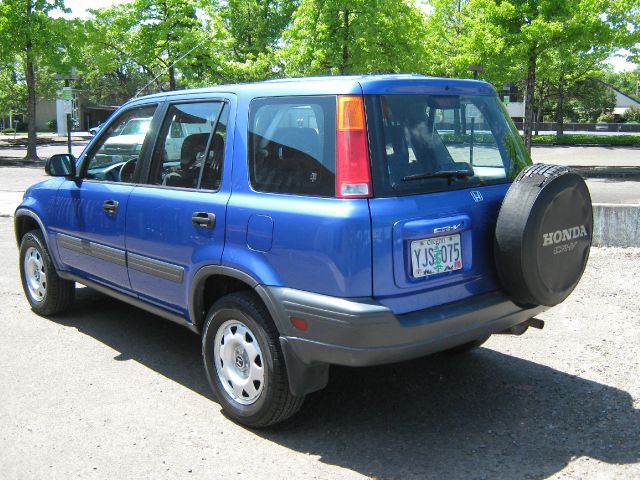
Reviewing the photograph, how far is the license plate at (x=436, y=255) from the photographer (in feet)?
10.6

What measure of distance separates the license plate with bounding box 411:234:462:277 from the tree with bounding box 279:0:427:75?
1741 centimetres

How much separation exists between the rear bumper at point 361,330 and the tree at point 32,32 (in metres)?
25.0

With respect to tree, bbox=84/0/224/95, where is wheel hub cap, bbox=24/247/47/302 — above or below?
below

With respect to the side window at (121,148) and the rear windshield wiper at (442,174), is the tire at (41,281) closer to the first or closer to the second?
the side window at (121,148)

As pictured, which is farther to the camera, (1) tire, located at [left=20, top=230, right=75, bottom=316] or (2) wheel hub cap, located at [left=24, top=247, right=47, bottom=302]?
(2) wheel hub cap, located at [left=24, top=247, right=47, bottom=302]

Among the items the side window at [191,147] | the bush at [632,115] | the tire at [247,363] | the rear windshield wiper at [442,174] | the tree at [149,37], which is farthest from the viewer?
the bush at [632,115]

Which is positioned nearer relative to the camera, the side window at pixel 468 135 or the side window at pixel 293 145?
the side window at pixel 293 145

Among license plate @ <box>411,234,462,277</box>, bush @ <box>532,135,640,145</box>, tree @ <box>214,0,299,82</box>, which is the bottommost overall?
license plate @ <box>411,234,462,277</box>

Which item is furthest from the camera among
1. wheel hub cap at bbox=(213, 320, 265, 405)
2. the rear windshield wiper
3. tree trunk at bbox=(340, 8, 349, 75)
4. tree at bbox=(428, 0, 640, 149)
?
tree trunk at bbox=(340, 8, 349, 75)

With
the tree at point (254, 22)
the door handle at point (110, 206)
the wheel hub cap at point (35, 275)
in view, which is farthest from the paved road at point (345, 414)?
the tree at point (254, 22)

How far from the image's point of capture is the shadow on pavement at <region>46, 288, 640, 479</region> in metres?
3.35

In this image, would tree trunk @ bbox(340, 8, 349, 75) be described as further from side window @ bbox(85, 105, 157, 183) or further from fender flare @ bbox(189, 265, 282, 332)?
fender flare @ bbox(189, 265, 282, 332)

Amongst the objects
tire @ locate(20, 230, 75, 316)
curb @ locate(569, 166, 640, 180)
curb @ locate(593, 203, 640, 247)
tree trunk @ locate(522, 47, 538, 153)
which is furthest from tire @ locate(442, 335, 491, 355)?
tree trunk @ locate(522, 47, 538, 153)

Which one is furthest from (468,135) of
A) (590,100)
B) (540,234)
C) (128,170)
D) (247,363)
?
(590,100)
